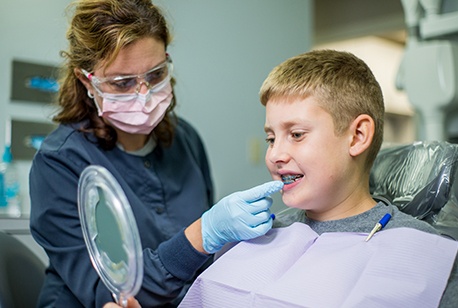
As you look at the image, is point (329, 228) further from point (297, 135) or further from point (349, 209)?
point (297, 135)

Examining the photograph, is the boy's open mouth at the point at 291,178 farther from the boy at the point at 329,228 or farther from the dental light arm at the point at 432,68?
the dental light arm at the point at 432,68

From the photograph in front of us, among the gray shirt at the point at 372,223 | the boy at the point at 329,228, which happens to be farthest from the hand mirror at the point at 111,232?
the gray shirt at the point at 372,223

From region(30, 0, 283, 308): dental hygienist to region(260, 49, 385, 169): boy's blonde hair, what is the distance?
21cm

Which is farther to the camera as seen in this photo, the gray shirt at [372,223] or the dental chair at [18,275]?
the dental chair at [18,275]

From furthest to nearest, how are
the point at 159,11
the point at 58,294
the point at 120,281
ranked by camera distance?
the point at 159,11
the point at 58,294
the point at 120,281

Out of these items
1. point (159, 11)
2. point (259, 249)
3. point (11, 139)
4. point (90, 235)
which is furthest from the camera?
point (11, 139)

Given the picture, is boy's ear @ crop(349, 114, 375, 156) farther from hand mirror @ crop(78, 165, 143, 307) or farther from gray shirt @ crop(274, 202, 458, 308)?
hand mirror @ crop(78, 165, 143, 307)

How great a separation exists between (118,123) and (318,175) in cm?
59

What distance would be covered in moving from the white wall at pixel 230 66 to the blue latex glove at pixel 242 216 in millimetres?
1663

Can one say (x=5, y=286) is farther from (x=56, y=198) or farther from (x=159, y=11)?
(x=159, y=11)

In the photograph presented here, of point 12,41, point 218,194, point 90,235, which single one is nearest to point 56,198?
point 90,235

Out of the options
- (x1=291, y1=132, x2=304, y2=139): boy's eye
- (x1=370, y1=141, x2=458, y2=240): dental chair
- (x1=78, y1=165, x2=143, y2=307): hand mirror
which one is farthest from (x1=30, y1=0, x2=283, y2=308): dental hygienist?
(x1=370, y1=141, x2=458, y2=240): dental chair

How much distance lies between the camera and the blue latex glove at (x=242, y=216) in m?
1.13

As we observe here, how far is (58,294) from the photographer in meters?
1.39
